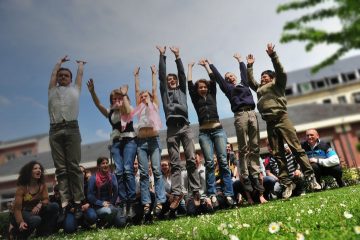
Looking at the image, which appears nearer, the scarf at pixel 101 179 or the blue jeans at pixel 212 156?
the blue jeans at pixel 212 156

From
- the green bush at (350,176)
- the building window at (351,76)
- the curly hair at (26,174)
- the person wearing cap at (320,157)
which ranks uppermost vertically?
the building window at (351,76)

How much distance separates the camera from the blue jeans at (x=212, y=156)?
6781 millimetres

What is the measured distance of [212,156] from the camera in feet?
22.5

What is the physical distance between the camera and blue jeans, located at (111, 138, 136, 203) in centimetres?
643

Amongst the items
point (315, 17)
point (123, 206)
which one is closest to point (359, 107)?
point (123, 206)

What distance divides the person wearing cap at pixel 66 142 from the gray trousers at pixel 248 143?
3388 mm

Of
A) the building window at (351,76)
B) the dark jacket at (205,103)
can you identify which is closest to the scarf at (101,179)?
the dark jacket at (205,103)

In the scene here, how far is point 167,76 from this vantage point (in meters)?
7.46

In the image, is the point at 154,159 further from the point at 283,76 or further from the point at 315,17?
the point at 315,17

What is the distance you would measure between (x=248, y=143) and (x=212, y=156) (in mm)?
975

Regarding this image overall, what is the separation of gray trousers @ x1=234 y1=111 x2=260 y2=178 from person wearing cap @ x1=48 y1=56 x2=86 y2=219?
339 centimetres

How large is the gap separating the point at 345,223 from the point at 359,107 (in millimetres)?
35621

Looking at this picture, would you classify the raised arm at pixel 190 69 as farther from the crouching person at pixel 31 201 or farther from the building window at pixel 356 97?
the building window at pixel 356 97

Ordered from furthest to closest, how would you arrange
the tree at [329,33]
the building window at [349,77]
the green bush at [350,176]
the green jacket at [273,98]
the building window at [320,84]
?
the building window at [320,84]
the building window at [349,77]
the green bush at [350,176]
the green jacket at [273,98]
the tree at [329,33]
